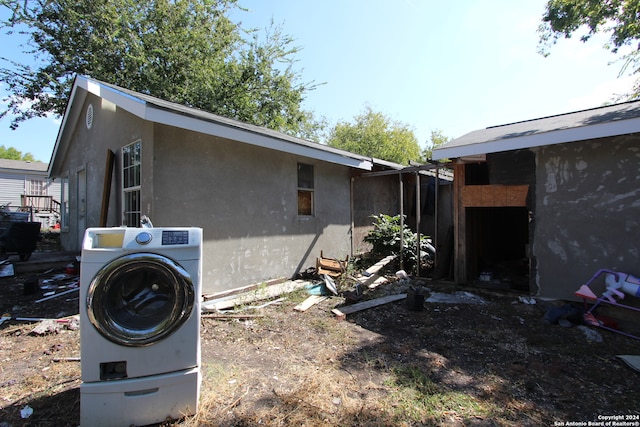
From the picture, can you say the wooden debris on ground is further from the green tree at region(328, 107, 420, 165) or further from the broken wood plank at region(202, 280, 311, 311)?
the green tree at region(328, 107, 420, 165)

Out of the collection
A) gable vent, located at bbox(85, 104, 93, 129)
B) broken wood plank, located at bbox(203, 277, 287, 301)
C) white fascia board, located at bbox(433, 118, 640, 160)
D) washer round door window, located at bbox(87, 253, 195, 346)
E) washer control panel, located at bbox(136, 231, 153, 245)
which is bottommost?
broken wood plank, located at bbox(203, 277, 287, 301)

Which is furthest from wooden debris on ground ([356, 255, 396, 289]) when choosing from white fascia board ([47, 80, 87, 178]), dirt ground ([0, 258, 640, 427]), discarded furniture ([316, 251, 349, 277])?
white fascia board ([47, 80, 87, 178])

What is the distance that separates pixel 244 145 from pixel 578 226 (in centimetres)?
549

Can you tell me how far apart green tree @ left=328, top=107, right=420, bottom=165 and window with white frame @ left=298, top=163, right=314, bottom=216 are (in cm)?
2451

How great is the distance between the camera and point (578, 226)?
469 centimetres

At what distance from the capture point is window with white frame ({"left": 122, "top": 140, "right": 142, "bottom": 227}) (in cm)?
521

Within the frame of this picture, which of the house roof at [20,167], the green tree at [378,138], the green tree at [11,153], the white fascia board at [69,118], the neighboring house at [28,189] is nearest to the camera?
the white fascia board at [69,118]

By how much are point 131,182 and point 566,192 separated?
7010mm

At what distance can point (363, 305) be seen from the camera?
492 centimetres

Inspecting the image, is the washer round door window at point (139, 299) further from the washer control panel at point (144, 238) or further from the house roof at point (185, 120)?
the house roof at point (185, 120)

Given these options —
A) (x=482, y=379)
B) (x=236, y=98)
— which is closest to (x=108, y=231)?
(x=482, y=379)

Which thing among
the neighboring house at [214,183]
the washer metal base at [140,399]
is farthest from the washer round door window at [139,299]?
the neighboring house at [214,183]

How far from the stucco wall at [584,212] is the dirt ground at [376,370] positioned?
0.63 metres

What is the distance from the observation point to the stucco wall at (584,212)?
4305mm
